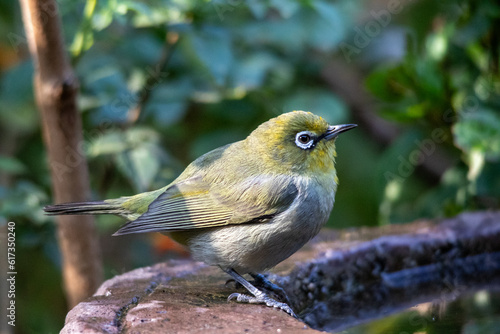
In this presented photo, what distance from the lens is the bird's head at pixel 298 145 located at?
356cm

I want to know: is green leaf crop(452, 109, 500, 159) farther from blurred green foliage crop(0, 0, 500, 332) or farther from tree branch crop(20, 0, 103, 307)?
tree branch crop(20, 0, 103, 307)

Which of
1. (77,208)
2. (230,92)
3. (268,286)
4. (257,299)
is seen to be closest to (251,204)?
(268,286)

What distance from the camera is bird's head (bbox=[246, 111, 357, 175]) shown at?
11.7 ft

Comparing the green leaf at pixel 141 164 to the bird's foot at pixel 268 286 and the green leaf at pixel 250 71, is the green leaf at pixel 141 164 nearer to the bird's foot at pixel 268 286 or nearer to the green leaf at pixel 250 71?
the green leaf at pixel 250 71

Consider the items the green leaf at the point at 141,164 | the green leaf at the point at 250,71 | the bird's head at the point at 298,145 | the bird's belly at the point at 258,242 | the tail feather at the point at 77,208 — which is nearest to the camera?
the bird's belly at the point at 258,242

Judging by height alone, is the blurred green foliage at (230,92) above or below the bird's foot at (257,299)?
above

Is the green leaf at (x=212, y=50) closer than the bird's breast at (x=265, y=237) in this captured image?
No

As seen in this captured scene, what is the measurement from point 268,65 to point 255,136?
1.36m

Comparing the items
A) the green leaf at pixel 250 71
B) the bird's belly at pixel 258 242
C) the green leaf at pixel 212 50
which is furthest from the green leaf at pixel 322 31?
the bird's belly at pixel 258 242

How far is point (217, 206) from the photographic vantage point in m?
3.39

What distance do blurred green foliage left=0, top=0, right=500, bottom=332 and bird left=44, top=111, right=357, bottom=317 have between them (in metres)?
0.57

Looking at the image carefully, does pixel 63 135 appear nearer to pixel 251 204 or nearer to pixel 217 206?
pixel 217 206

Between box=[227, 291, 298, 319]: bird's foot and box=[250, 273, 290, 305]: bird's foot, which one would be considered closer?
box=[227, 291, 298, 319]: bird's foot

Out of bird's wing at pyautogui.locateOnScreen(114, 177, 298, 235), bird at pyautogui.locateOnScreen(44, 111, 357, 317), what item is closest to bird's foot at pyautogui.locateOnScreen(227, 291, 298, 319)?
bird at pyautogui.locateOnScreen(44, 111, 357, 317)
